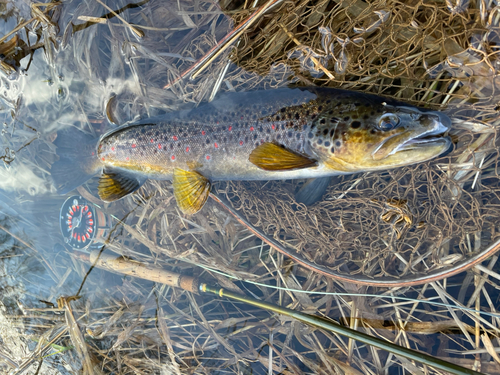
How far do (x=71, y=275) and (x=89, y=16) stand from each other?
251cm

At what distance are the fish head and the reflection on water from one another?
32 cm

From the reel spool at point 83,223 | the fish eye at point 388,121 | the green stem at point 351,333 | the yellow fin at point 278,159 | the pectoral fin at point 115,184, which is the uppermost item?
the fish eye at point 388,121

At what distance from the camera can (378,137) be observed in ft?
5.98

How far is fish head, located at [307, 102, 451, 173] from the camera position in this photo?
175cm

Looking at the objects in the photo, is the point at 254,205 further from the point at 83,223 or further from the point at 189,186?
the point at 83,223

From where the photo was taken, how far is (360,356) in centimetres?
229

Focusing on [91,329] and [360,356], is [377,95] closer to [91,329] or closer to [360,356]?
[360,356]

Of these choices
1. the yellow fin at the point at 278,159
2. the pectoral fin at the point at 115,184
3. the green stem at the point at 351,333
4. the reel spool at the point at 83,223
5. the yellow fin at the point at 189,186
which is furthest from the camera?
the reel spool at the point at 83,223

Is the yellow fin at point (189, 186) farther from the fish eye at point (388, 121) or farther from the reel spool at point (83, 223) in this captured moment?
the fish eye at point (388, 121)

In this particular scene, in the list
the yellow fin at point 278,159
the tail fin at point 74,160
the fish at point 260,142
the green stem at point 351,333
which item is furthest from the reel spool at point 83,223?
the yellow fin at point 278,159

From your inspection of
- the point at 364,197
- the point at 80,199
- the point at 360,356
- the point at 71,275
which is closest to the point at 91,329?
the point at 71,275

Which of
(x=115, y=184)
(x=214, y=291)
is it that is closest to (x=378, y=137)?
(x=214, y=291)

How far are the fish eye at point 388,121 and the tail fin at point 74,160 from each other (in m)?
2.24

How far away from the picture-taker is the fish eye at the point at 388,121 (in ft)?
5.83
